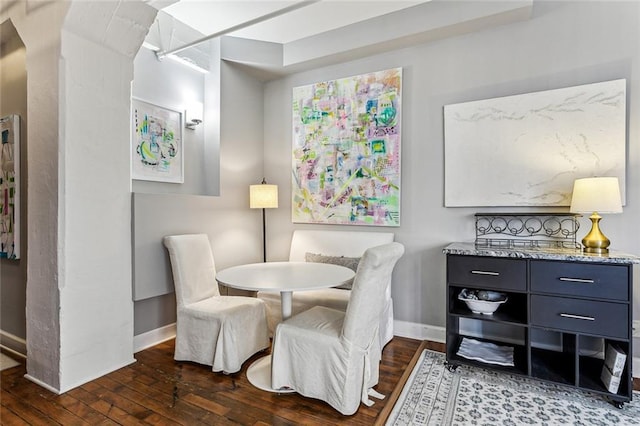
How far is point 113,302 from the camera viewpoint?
7.79 ft

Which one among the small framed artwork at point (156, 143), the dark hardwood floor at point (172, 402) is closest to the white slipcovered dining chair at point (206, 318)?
the dark hardwood floor at point (172, 402)

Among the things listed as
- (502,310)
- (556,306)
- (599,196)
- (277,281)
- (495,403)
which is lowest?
(495,403)

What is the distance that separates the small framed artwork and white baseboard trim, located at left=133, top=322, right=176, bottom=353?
4.32 feet

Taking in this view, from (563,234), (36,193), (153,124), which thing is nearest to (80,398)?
(36,193)

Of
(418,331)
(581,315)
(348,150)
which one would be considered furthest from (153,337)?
(581,315)

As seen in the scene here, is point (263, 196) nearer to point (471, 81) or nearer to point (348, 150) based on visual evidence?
point (348, 150)

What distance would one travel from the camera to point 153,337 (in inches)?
112

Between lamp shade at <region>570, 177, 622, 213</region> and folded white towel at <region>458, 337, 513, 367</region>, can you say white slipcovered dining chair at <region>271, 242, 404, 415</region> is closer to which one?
folded white towel at <region>458, 337, 513, 367</region>

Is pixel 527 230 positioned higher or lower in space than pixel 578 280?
higher

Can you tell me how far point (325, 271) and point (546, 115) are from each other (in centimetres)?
205

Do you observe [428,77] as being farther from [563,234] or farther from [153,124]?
[153,124]

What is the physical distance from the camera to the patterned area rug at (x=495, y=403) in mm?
1846

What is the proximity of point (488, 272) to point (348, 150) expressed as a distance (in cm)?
169

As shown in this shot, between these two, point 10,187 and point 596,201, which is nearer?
point 596,201
